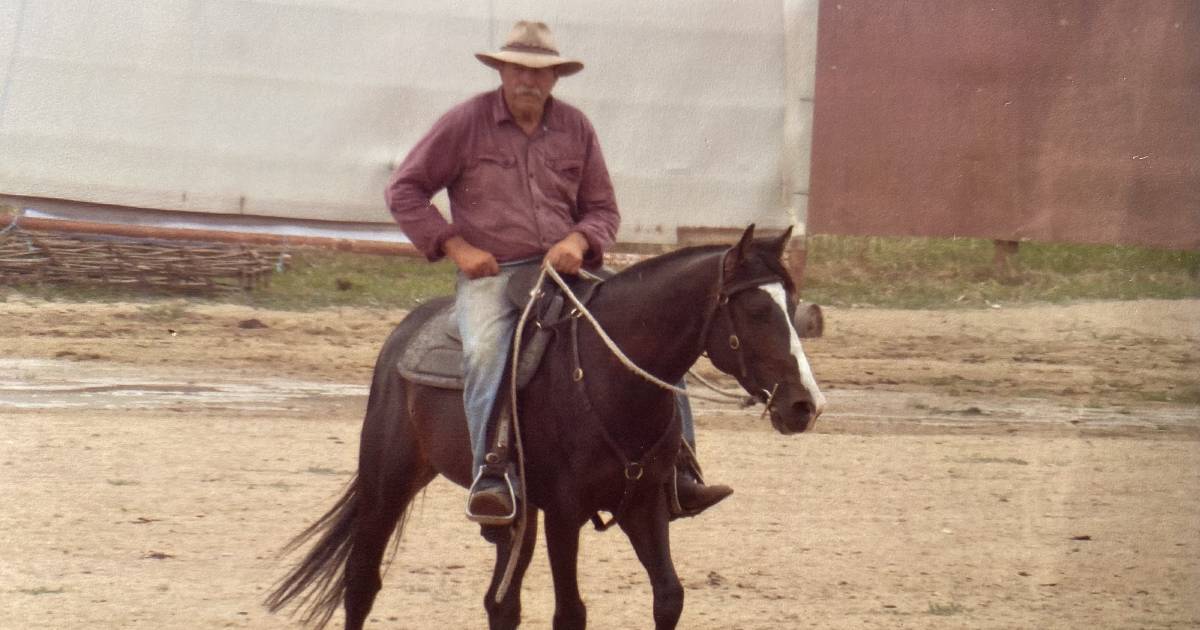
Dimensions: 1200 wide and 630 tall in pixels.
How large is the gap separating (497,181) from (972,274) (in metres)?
12.1

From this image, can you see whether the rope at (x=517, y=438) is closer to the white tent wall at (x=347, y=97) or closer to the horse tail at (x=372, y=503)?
the horse tail at (x=372, y=503)

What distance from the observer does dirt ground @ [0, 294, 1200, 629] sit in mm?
6367

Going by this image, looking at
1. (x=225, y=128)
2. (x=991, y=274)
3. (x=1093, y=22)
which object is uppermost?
(x=1093, y=22)

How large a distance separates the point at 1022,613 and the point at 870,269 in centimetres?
1013

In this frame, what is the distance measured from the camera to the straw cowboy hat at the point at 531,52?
494cm

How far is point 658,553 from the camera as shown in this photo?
4.71m

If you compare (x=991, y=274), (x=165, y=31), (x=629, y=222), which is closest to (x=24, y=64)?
(x=165, y=31)

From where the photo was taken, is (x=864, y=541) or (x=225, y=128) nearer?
(x=864, y=541)

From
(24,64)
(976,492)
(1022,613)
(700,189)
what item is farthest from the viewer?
(700,189)

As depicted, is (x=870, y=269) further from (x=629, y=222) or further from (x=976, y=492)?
(x=976, y=492)

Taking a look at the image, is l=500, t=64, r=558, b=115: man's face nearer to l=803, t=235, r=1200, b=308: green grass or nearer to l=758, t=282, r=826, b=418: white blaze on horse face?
l=758, t=282, r=826, b=418: white blaze on horse face

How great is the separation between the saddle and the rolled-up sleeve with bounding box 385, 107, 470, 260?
270 mm

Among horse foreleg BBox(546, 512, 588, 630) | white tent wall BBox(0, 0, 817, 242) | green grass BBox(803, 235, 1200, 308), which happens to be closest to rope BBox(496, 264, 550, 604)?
horse foreleg BBox(546, 512, 588, 630)

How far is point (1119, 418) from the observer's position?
464 inches
